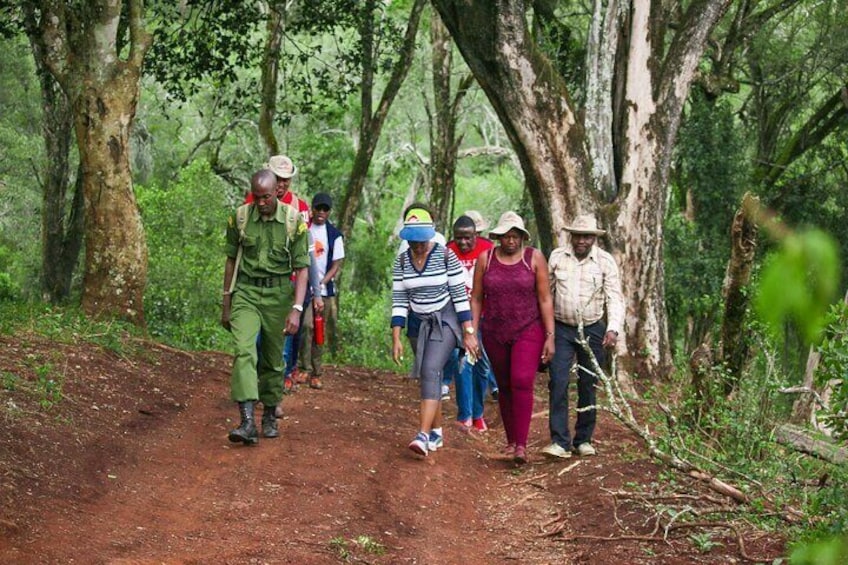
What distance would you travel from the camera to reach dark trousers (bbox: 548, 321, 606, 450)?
995 centimetres

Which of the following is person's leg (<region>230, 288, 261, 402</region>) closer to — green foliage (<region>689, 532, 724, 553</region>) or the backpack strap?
the backpack strap

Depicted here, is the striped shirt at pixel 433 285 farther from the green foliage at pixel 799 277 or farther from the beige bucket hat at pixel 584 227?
the green foliage at pixel 799 277

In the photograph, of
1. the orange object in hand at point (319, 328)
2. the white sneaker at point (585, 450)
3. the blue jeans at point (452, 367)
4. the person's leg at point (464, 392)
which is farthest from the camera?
the orange object in hand at point (319, 328)

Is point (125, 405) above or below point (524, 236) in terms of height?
below

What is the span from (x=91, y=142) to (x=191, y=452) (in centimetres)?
571

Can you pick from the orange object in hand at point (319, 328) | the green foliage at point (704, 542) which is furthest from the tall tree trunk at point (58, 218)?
the green foliage at point (704, 542)

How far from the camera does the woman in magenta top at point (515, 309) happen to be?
31.8 feet

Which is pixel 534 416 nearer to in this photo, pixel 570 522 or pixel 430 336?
pixel 430 336

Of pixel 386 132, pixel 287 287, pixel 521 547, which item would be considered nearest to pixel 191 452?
pixel 287 287

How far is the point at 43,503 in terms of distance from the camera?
7188mm

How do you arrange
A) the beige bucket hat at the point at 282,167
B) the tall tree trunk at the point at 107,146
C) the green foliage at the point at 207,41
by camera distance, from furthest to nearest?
1. the green foliage at the point at 207,41
2. the tall tree trunk at the point at 107,146
3. the beige bucket hat at the point at 282,167

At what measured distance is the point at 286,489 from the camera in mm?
8211

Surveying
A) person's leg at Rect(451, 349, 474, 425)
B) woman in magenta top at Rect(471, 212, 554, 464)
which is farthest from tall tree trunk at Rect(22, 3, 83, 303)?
woman in magenta top at Rect(471, 212, 554, 464)

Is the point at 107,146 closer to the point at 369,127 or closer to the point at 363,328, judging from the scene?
the point at 369,127
